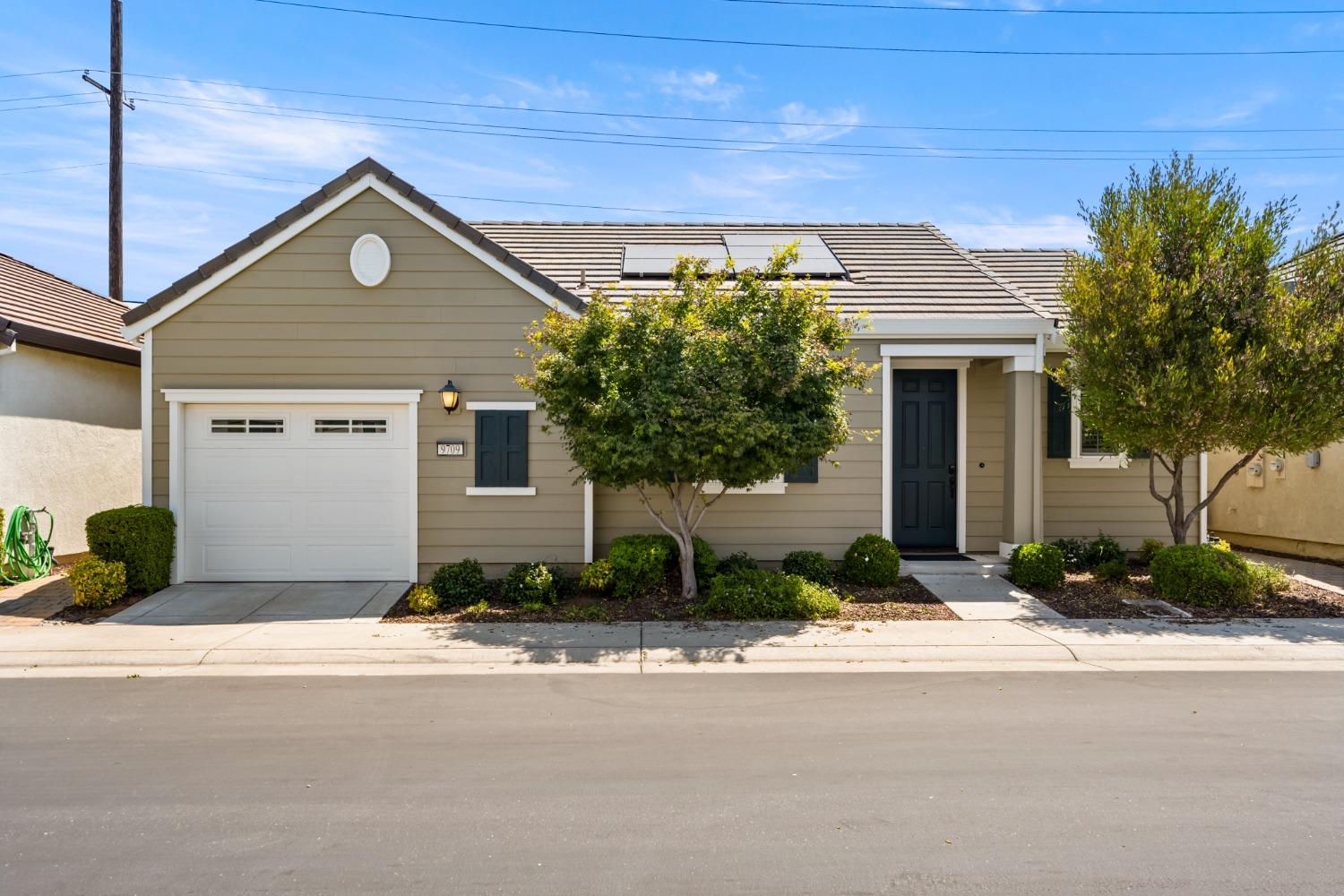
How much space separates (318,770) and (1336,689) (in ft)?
23.3

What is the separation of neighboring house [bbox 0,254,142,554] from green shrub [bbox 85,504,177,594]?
2.47m

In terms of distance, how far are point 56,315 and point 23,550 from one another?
3.61 metres

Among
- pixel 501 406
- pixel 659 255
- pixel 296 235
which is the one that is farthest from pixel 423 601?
pixel 659 255

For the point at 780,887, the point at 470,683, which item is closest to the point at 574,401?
the point at 470,683

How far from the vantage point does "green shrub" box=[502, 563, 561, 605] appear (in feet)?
28.4

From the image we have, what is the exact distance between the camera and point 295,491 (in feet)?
31.8

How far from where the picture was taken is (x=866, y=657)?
698cm

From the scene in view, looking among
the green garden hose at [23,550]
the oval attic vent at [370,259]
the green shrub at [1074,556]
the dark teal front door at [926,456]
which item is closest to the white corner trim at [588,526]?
the oval attic vent at [370,259]

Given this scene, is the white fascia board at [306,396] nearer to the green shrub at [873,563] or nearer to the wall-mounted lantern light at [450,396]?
the wall-mounted lantern light at [450,396]

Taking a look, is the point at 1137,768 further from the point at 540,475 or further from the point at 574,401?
the point at 540,475

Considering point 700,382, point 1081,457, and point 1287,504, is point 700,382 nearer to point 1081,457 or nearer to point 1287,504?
point 1081,457

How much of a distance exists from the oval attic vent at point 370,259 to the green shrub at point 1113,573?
9.19 meters

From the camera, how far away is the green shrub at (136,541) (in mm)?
8719

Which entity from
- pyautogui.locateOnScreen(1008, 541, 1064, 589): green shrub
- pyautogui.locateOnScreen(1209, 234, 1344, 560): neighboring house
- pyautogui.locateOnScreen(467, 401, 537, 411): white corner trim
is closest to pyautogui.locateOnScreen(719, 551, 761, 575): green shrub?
pyautogui.locateOnScreen(467, 401, 537, 411): white corner trim
